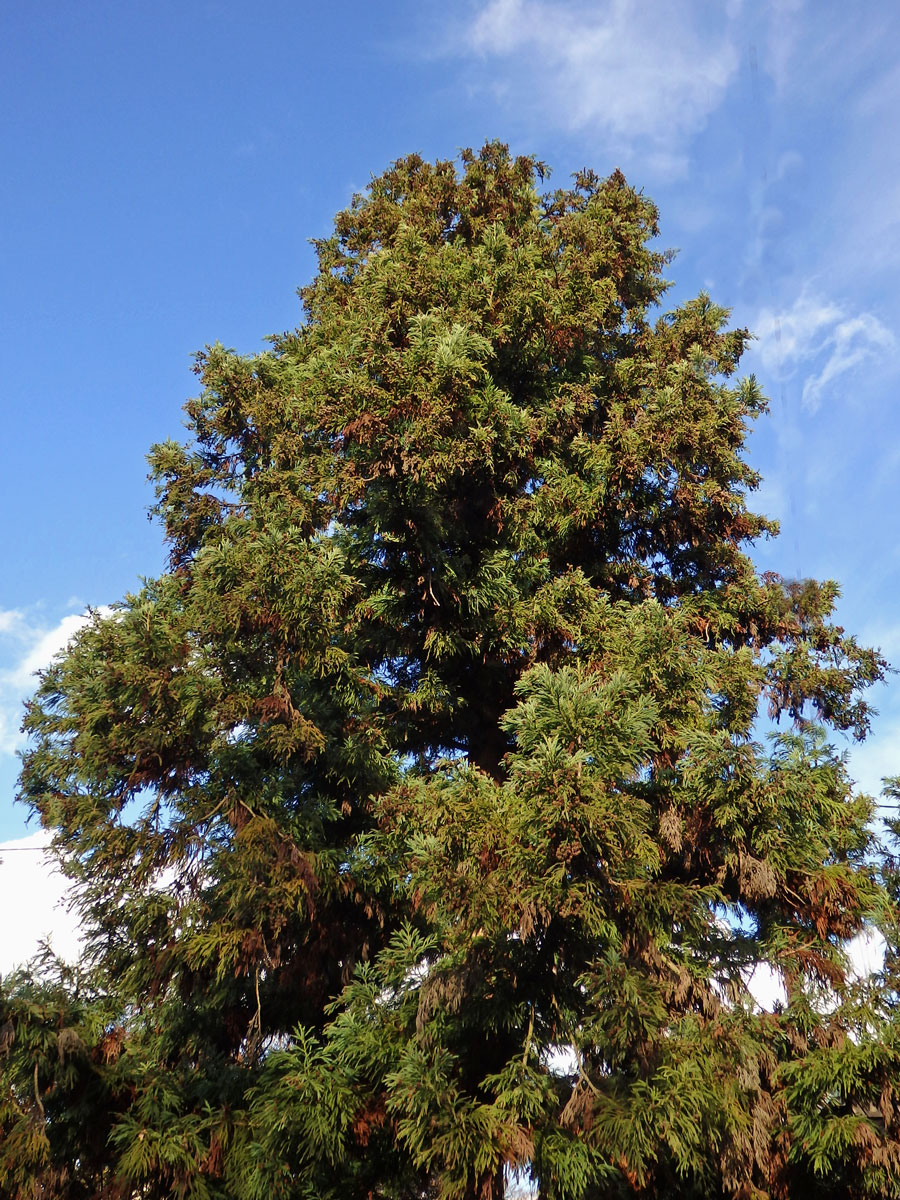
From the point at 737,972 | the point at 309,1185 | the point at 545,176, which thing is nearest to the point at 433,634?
the point at 737,972

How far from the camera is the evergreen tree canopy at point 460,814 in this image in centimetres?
723

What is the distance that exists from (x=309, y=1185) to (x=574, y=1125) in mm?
2254

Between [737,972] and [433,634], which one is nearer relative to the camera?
[737,972]

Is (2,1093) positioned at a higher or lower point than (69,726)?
lower

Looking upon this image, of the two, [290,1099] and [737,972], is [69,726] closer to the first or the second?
[290,1099]

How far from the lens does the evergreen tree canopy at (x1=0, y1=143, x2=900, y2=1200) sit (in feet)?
23.7

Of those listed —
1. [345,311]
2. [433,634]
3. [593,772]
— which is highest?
[345,311]

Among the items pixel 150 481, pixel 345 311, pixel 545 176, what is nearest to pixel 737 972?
pixel 150 481

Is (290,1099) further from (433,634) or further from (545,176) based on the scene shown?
(545,176)

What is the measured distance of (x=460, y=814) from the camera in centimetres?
740

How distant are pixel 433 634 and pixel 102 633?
347cm

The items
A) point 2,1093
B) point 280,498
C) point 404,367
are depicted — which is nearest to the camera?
point 2,1093

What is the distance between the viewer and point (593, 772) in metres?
7.36

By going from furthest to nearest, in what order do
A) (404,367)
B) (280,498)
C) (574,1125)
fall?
(280,498)
(404,367)
(574,1125)
